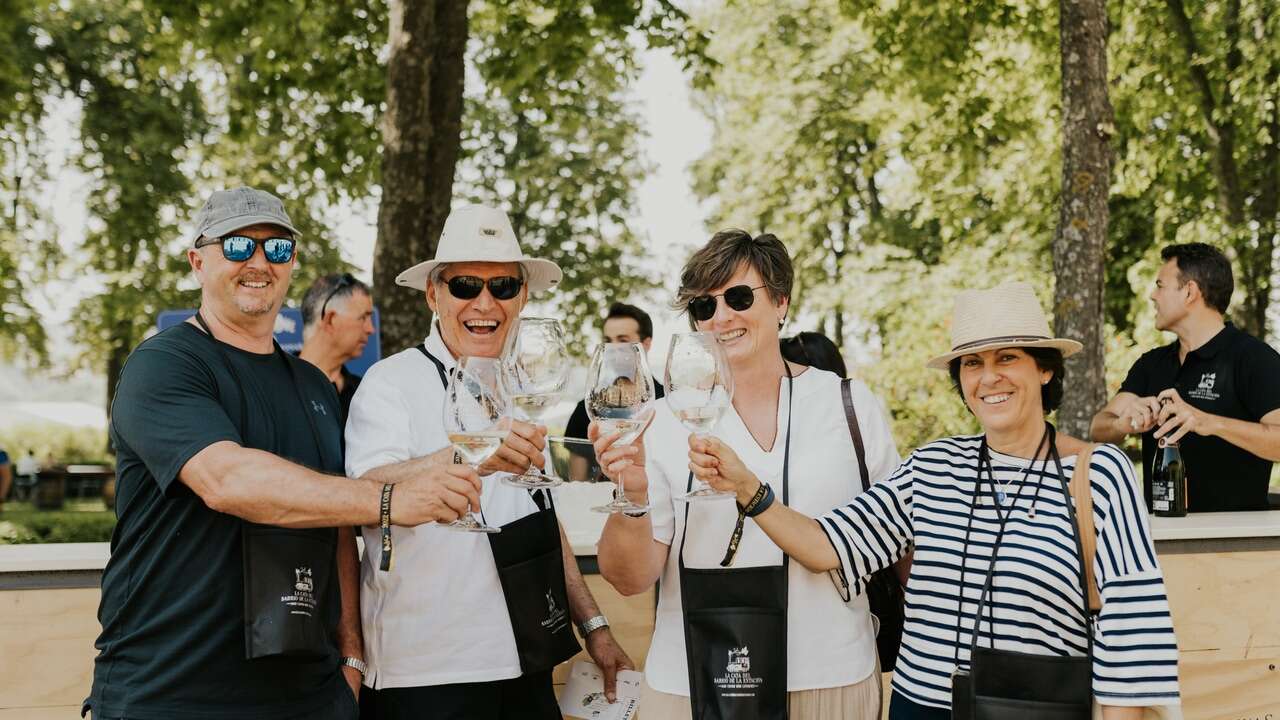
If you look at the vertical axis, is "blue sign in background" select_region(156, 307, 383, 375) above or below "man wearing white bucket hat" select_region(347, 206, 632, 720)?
above

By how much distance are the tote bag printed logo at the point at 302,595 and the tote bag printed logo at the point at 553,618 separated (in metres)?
0.62

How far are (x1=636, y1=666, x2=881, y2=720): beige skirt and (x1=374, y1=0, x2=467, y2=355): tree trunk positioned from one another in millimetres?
4868

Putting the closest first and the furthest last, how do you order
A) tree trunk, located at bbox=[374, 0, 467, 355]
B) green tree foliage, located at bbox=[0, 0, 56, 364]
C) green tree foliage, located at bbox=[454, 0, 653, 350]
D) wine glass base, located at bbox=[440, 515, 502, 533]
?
wine glass base, located at bbox=[440, 515, 502, 533] < tree trunk, located at bbox=[374, 0, 467, 355] < green tree foliage, located at bbox=[0, 0, 56, 364] < green tree foliage, located at bbox=[454, 0, 653, 350]

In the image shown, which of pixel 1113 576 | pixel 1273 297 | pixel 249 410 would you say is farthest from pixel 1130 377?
pixel 1273 297

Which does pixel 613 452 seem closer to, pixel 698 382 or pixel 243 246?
pixel 698 382

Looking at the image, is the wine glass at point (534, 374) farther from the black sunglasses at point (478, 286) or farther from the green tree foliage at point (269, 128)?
the green tree foliage at point (269, 128)

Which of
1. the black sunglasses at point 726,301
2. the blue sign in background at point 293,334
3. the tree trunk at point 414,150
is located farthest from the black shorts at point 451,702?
the tree trunk at point 414,150

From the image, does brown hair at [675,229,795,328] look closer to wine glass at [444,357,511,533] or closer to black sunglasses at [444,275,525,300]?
black sunglasses at [444,275,525,300]

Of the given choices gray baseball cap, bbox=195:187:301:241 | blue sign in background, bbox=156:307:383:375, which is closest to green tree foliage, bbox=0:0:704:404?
blue sign in background, bbox=156:307:383:375

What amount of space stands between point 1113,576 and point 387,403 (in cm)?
178

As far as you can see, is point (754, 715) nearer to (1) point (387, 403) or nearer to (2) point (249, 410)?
(1) point (387, 403)

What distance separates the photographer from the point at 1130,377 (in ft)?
17.8

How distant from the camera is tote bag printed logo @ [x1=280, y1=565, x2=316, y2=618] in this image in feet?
7.94

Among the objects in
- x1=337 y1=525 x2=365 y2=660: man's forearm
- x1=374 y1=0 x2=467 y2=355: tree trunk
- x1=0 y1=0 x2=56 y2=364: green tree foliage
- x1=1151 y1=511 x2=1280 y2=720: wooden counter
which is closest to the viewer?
x1=337 y1=525 x2=365 y2=660: man's forearm
